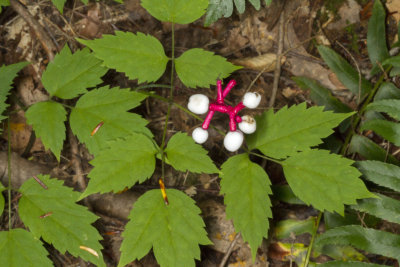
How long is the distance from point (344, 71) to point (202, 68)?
99cm

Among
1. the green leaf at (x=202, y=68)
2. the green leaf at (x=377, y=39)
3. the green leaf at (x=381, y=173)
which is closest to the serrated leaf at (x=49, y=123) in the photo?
the green leaf at (x=202, y=68)

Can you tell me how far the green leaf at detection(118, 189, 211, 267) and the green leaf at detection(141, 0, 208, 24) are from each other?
959 millimetres

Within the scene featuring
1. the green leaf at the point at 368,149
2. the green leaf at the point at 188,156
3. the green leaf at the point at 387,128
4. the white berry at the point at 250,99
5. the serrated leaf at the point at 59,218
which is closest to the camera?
the white berry at the point at 250,99

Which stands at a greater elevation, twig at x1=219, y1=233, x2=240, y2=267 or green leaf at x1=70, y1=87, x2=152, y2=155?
green leaf at x1=70, y1=87, x2=152, y2=155

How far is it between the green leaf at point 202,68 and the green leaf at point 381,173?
36.2 inches

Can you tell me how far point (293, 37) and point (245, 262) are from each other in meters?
1.59

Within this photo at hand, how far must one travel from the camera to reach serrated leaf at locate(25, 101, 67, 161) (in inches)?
83.3

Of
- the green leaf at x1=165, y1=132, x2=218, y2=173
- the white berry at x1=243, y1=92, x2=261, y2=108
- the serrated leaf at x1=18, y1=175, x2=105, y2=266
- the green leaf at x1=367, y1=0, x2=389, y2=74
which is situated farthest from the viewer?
the green leaf at x1=367, y1=0, x2=389, y2=74

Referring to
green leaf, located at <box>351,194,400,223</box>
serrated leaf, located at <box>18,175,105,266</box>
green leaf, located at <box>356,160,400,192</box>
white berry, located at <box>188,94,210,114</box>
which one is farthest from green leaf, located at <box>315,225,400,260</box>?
serrated leaf, located at <box>18,175,105,266</box>

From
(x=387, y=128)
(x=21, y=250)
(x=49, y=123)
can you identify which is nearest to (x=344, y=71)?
(x=387, y=128)

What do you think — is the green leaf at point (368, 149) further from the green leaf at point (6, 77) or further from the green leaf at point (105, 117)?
the green leaf at point (6, 77)

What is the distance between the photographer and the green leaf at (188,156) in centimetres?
196

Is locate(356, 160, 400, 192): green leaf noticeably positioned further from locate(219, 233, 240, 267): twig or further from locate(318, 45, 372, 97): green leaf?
locate(219, 233, 240, 267): twig

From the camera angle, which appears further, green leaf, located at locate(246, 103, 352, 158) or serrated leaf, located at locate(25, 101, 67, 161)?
serrated leaf, located at locate(25, 101, 67, 161)
